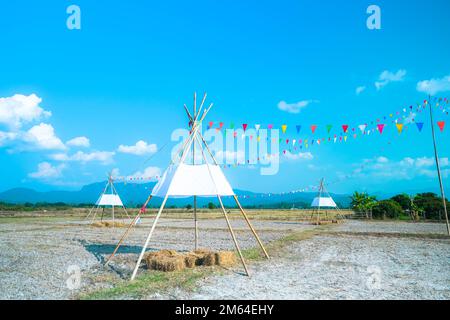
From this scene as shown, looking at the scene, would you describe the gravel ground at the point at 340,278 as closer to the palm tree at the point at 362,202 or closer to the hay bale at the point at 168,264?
the hay bale at the point at 168,264

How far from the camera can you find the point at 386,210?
44625 millimetres

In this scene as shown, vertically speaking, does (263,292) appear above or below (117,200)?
below

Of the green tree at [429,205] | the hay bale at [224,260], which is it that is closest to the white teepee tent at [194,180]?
the hay bale at [224,260]

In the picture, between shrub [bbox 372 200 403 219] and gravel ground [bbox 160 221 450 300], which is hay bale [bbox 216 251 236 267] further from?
shrub [bbox 372 200 403 219]

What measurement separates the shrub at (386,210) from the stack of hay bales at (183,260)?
38862mm

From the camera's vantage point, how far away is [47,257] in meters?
12.1

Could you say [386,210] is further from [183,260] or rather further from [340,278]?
[183,260]

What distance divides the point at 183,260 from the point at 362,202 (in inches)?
1733

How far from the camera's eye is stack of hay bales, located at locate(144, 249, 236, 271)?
954cm
